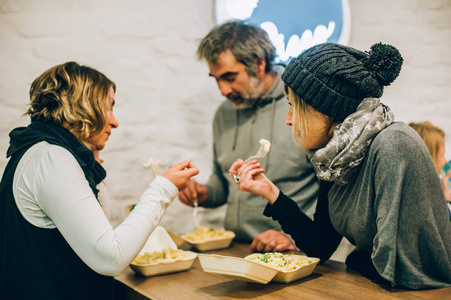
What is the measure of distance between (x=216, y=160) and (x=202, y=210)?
1.79 feet

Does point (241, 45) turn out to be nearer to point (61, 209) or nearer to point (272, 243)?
point (272, 243)

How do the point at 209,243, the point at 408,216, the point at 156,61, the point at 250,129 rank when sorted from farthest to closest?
the point at 156,61 < the point at 250,129 < the point at 209,243 < the point at 408,216

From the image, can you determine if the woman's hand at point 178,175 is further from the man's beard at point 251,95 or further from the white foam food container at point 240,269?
the man's beard at point 251,95

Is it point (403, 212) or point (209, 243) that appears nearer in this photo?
point (403, 212)

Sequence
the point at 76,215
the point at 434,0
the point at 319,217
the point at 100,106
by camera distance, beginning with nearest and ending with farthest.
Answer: the point at 76,215 < the point at 100,106 < the point at 319,217 < the point at 434,0

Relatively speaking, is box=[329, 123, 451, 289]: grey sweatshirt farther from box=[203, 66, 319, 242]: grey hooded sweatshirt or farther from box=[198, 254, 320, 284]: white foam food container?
box=[203, 66, 319, 242]: grey hooded sweatshirt

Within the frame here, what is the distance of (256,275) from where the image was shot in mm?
1341

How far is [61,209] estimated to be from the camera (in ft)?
4.23

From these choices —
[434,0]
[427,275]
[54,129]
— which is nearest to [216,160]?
[54,129]

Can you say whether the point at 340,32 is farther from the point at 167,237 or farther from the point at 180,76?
the point at 167,237

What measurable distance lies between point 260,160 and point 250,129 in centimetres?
24

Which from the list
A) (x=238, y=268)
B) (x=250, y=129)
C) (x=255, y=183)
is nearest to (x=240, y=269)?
(x=238, y=268)

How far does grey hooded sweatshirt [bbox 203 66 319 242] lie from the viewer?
228cm

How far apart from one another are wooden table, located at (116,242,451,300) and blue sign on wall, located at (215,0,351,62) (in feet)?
5.59
